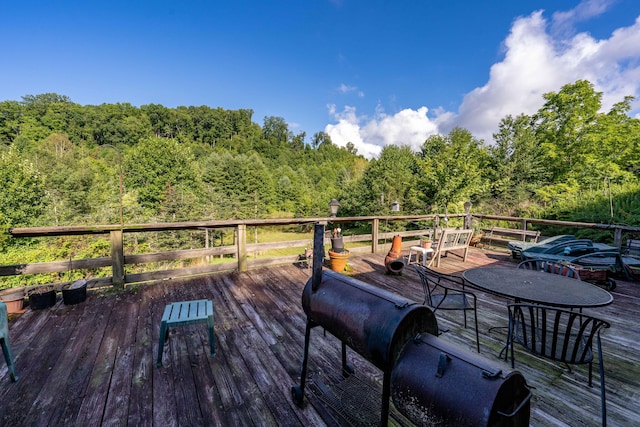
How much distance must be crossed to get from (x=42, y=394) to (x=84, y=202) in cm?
2317

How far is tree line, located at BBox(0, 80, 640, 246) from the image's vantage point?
43.4ft

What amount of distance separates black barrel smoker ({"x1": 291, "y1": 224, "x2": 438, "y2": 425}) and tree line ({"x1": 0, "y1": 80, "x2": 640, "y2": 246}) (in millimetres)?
4459

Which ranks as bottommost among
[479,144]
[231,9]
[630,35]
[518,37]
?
[479,144]

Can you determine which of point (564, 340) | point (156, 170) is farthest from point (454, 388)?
point (156, 170)

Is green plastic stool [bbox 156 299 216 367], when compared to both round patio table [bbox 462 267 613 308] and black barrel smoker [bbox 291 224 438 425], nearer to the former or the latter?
black barrel smoker [bbox 291 224 438 425]

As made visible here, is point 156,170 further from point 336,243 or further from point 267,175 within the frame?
point 336,243

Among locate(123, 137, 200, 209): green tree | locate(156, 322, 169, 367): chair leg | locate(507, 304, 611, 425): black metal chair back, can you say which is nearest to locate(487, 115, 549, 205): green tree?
locate(507, 304, 611, 425): black metal chair back

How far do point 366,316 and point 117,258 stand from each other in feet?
12.9

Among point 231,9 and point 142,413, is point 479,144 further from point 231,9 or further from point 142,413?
point 142,413

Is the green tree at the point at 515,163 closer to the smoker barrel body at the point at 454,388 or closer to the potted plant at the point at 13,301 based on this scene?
the smoker barrel body at the point at 454,388

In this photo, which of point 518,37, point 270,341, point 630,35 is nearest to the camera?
point 270,341

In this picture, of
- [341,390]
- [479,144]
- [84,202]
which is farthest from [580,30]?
[84,202]

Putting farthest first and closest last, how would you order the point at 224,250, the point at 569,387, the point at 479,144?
1. the point at 479,144
2. the point at 224,250
3. the point at 569,387

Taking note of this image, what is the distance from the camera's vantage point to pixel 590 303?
1.92m
